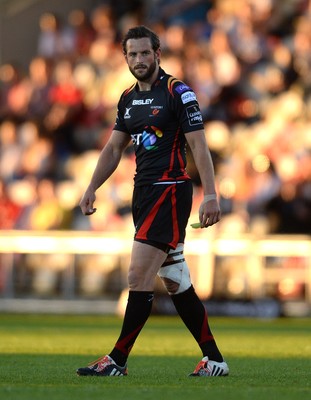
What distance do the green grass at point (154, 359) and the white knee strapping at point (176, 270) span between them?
555 mm

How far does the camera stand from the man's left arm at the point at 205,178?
755 cm

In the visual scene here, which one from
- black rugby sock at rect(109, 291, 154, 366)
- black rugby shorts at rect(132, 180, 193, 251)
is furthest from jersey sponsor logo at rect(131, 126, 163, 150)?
black rugby sock at rect(109, 291, 154, 366)

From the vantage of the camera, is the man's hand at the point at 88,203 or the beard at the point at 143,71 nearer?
the beard at the point at 143,71

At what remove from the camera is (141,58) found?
7.83m

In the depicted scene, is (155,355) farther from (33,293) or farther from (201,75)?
(201,75)

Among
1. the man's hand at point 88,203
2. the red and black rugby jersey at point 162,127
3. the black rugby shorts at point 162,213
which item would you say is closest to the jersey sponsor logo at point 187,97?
the red and black rugby jersey at point 162,127

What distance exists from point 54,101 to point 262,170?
4531 millimetres

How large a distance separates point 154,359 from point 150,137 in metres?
2.25

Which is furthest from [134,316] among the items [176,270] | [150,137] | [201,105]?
[201,105]

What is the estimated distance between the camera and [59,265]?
55.1 feet

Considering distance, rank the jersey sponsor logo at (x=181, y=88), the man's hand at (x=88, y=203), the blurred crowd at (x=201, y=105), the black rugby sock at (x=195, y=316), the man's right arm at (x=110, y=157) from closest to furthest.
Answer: the jersey sponsor logo at (x=181, y=88)
the black rugby sock at (x=195, y=316)
the man's hand at (x=88, y=203)
the man's right arm at (x=110, y=157)
the blurred crowd at (x=201, y=105)

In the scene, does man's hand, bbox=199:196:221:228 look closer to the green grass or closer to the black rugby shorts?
the black rugby shorts

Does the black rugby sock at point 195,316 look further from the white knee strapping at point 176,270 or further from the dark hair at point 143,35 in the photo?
the dark hair at point 143,35

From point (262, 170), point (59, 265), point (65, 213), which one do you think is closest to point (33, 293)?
point (59, 265)
